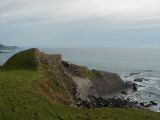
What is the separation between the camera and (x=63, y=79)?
3339 inches

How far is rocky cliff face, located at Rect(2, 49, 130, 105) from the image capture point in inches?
2815

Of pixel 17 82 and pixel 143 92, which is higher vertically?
pixel 17 82

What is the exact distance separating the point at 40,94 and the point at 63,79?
31.9m

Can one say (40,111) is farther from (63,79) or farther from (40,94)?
(63,79)

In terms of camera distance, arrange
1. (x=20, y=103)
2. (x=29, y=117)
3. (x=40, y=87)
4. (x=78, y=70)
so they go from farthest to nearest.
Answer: (x=78, y=70) < (x=40, y=87) < (x=20, y=103) < (x=29, y=117)

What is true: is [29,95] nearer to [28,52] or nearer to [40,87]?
[40,87]

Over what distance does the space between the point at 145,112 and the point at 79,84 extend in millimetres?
43776

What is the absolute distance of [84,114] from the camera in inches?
1855

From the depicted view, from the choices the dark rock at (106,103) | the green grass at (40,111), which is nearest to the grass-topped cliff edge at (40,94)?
the green grass at (40,111)

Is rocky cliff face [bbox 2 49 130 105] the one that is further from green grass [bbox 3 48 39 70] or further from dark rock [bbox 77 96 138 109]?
dark rock [bbox 77 96 138 109]

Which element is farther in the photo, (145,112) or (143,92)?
(143,92)

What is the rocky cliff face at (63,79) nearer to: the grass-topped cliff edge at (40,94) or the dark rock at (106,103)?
the grass-topped cliff edge at (40,94)

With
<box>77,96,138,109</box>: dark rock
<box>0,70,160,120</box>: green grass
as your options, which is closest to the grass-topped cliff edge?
<box>0,70,160,120</box>: green grass

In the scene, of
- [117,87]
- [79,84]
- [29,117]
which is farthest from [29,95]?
[117,87]
